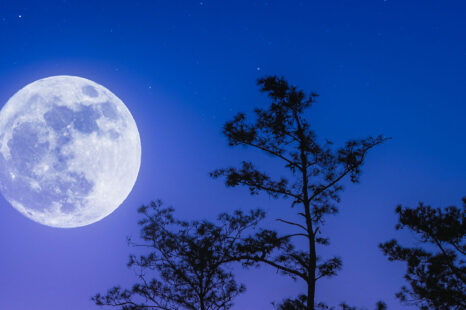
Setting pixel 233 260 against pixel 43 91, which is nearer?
pixel 233 260

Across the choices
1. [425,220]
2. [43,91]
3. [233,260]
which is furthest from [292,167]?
[43,91]

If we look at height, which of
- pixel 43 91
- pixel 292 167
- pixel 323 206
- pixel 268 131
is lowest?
pixel 323 206

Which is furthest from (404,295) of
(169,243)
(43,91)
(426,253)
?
(43,91)

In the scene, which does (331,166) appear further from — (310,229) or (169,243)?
(169,243)

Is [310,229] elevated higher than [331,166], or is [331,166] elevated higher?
[331,166]

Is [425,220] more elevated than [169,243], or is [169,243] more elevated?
[425,220]

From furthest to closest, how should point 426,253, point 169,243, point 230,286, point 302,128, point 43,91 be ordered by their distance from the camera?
point 43,91, point 230,286, point 169,243, point 426,253, point 302,128

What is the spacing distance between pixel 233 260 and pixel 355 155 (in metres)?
5.29

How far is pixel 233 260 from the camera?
11016 millimetres

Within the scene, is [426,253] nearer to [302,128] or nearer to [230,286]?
[302,128]

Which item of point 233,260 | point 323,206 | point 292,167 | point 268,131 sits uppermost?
point 268,131

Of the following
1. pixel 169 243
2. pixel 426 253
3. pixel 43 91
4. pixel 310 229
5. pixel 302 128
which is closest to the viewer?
pixel 310 229

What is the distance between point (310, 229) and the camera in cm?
1086

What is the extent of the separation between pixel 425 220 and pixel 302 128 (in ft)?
22.8
